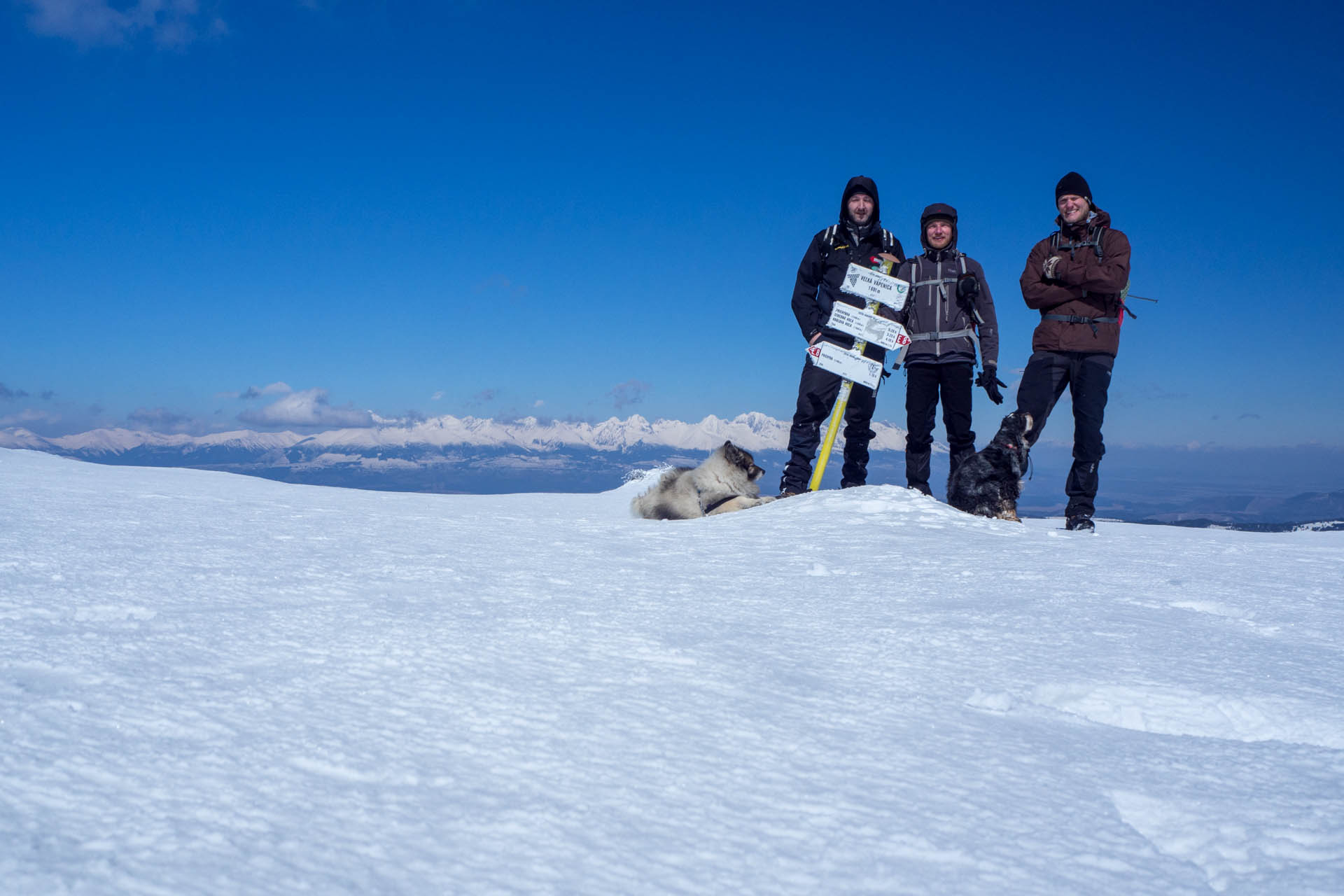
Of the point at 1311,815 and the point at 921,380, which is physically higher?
the point at 921,380

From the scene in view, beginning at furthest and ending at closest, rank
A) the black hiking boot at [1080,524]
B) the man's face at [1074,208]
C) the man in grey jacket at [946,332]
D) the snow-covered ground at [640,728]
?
the man in grey jacket at [946,332], the man's face at [1074,208], the black hiking boot at [1080,524], the snow-covered ground at [640,728]

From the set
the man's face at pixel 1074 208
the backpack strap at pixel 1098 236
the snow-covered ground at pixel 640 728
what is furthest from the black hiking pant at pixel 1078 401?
the snow-covered ground at pixel 640 728

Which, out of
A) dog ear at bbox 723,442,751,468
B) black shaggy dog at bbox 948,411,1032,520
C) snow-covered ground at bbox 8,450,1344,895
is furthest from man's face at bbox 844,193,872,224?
snow-covered ground at bbox 8,450,1344,895

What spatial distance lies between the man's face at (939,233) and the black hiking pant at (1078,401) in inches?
51.6

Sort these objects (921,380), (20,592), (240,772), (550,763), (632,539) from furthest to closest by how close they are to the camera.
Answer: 1. (921,380)
2. (632,539)
3. (20,592)
4. (550,763)
5. (240,772)

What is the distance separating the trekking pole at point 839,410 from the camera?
21.2 feet

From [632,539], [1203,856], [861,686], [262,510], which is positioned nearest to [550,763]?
[861,686]

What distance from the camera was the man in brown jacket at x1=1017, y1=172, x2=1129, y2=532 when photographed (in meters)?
5.77

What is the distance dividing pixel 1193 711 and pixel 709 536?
295cm

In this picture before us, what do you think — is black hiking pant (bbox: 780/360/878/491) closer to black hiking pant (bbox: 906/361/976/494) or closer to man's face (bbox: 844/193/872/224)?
black hiking pant (bbox: 906/361/976/494)

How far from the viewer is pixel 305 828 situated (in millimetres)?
1065

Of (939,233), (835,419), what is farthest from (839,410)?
(939,233)

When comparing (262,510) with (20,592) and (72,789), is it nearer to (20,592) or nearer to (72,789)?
(20,592)

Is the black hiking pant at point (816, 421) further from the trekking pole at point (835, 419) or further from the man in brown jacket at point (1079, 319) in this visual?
the man in brown jacket at point (1079, 319)
